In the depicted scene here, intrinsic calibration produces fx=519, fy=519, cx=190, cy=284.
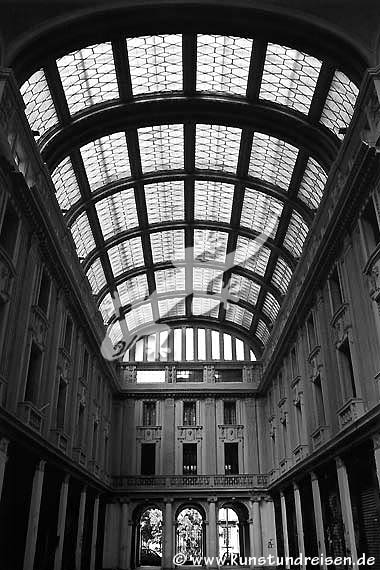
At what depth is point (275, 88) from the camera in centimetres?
1923

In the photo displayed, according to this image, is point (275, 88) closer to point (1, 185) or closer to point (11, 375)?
point (1, 185)

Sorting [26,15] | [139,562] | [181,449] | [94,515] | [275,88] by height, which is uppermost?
[275,88]

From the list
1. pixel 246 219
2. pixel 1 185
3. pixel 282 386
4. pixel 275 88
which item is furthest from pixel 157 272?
pixel 1 185

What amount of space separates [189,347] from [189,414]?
17.0 ft

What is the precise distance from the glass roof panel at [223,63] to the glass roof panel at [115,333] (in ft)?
65.6

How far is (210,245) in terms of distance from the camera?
31422 millimetres

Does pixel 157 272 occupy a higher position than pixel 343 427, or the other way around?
pixel 157 272

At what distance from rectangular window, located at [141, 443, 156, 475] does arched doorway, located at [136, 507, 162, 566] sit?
4376 millimetres

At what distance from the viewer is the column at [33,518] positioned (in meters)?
16.4

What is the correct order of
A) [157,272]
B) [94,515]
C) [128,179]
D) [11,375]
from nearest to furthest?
[11,375] < [128,179] < [94,515] < [157,272]

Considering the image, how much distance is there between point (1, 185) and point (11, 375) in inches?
222

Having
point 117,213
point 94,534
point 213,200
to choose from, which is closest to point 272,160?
point 213,200

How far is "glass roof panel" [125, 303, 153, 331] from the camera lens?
1481 inches

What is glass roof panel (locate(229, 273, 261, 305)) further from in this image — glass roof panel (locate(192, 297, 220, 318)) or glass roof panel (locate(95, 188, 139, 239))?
glass roof panel (locate(95, 188, 139, 239))
